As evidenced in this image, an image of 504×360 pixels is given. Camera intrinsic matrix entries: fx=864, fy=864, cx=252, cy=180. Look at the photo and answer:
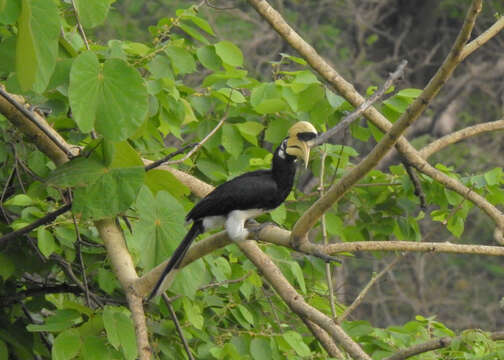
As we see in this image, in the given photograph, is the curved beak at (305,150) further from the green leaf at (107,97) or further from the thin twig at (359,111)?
the green leaf at (107,97)

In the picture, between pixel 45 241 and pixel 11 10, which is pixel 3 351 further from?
pixel 11 10

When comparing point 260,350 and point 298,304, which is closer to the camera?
point 298,304

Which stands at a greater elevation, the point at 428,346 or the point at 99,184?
the point at 99,184

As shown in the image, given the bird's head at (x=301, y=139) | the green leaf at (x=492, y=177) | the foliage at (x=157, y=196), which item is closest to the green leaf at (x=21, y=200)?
the foliage at (x=157, y=196)

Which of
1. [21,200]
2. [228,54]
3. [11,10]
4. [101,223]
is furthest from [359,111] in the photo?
[228,54]

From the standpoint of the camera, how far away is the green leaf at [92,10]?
238cm

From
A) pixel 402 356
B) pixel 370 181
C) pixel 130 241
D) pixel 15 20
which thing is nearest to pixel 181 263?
pixel 130 241

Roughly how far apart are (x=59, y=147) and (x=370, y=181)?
1487 millimetres

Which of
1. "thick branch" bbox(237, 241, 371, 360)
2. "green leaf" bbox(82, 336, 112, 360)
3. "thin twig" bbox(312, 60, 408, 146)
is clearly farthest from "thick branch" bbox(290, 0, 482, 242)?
"green leaf" bbox(82, 336, 112, 360)

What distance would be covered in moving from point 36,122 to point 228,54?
105cm

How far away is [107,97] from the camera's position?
2.41 meters

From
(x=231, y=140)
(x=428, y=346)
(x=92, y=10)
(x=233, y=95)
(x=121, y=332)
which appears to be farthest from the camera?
(x=231, y=140)

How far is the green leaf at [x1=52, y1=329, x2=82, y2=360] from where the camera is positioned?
2.65 meters

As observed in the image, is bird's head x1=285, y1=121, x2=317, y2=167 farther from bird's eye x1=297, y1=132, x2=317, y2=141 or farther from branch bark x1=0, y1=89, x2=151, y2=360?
branch bark x1=0, y1=89, x2=151, y2=360
